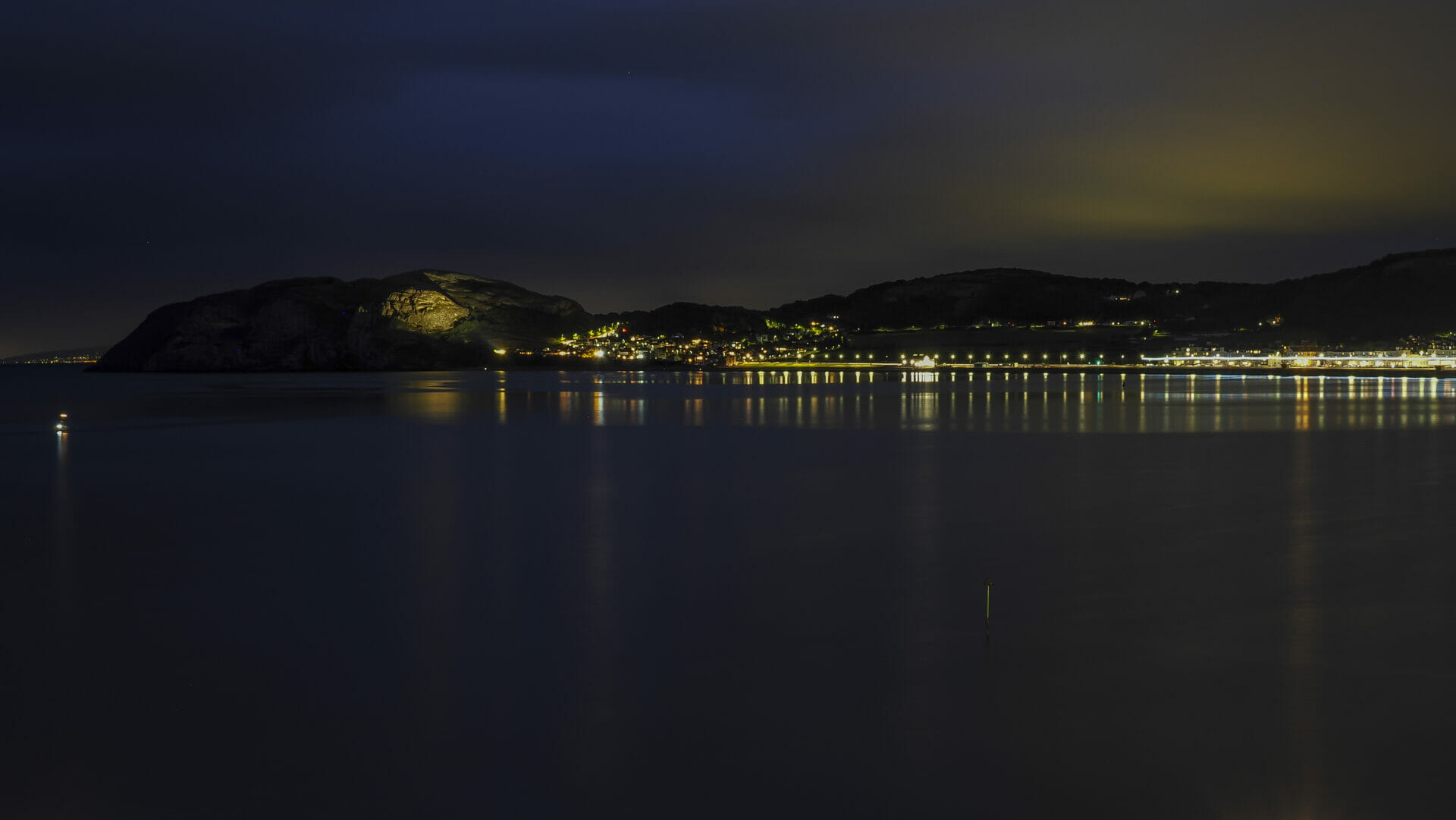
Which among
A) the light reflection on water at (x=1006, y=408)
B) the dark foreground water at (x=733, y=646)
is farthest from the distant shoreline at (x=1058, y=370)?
the dark foreground water at (x=733, y=646)

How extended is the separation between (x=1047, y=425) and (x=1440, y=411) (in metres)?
18.1

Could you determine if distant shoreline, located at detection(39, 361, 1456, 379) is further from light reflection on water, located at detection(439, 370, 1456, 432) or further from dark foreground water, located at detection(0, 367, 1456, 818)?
dark foreground water, located at detection(0, 367, 1456, 818)

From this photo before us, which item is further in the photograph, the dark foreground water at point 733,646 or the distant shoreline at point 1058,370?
the distant shoreline at point 1058,370

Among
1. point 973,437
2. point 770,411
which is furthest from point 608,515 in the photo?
point 770,411

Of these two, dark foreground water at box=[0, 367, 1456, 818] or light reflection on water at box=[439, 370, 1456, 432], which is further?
light reflection on water at box=[439, 370, 1456, 432]

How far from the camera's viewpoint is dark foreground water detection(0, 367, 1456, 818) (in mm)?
5996

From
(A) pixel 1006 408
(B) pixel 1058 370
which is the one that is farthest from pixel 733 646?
(B) pixel 1058 370

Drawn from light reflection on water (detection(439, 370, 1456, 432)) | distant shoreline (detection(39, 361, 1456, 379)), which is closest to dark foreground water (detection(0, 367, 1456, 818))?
light reflection on water (detection(439, 370, 1456, 432))

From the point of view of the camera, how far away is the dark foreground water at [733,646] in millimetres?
5996

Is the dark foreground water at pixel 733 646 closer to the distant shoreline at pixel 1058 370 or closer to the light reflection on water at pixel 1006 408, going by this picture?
the light reflection on water at pixel 1006 408

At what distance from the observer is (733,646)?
8789mm

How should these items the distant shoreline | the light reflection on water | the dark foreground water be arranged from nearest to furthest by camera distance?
1. the dark foreground water
2. the light reflection on water
3. the distant shoreline

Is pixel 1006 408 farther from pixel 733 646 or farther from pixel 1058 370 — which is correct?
pixel 1058 370

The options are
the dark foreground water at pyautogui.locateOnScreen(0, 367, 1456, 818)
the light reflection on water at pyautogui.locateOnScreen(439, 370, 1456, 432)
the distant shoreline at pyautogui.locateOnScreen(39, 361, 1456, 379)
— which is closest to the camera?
the dark foreground water at pyautogui.locateOnScreen(0, 367, 1456, 818)
